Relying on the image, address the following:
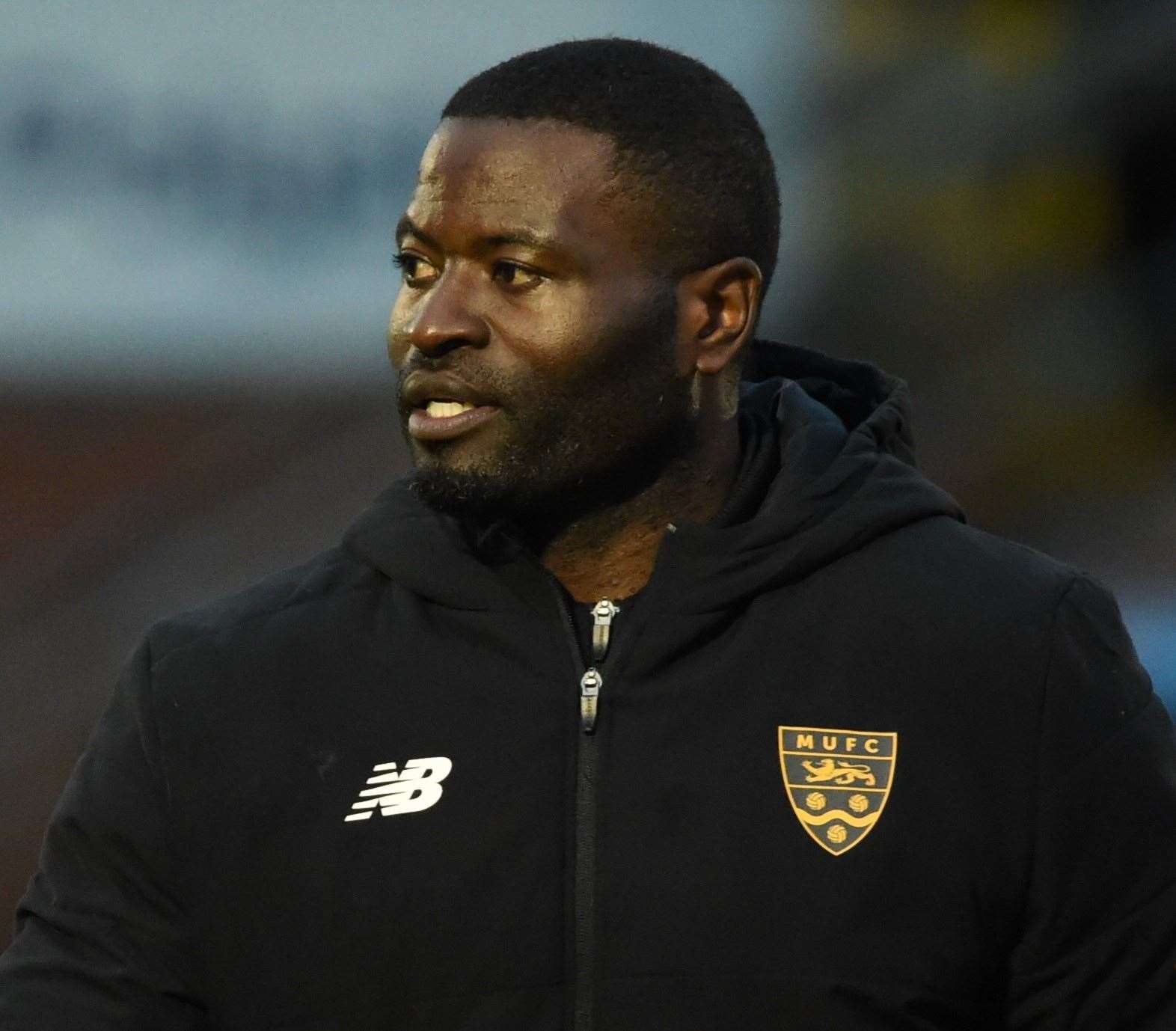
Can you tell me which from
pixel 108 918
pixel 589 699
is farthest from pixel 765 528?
pixel 108 918

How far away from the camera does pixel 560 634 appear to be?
2879 millimetres

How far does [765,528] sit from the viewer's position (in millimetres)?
2932

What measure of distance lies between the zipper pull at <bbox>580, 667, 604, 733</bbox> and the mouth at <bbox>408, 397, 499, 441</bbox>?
34 cm

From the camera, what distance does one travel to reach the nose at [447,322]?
2.89 meters

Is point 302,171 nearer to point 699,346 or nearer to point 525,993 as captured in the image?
point 699,346

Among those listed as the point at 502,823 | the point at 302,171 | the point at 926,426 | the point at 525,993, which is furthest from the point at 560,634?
the point at 926,426

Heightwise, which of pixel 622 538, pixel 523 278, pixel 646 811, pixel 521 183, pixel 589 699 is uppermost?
pixel 521 183

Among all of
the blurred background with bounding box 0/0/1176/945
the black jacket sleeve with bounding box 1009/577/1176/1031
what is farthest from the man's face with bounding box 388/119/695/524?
the blurred background with bounding box 0/0/1176/945

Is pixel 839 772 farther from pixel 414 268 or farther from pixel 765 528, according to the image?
pixel 414 268

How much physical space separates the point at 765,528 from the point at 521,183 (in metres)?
0.51

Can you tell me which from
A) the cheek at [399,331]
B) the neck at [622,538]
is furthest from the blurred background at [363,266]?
the cheek at [399,331]

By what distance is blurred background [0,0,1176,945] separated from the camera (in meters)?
6.66

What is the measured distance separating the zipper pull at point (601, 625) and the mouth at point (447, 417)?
0.87 ft

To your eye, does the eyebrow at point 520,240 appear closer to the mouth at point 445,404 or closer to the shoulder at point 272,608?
the mouth at point 445,404
